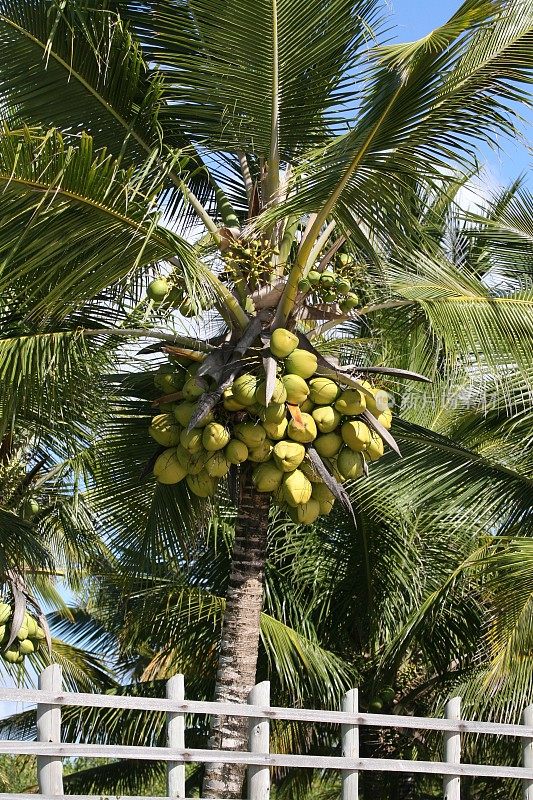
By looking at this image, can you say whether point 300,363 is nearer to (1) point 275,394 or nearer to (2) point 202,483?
(1) point 275,394

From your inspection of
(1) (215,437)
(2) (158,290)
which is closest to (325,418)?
(1) (215,437)

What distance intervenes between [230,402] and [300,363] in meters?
0.45

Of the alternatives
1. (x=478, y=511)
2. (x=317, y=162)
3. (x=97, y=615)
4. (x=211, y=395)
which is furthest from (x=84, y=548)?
(x=97, y=615)

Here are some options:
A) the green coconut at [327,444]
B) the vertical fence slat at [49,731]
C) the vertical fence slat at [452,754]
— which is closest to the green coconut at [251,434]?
the green coconut at [327,444]

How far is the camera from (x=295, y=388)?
6.61 metres

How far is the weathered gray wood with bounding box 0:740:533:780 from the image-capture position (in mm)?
6086

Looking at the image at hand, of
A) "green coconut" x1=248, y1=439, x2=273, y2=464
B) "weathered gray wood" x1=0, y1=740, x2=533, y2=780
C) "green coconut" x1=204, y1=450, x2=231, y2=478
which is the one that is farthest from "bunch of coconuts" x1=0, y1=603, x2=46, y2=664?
"green coconut" x1=248, y1=439, x2=273, y2=464

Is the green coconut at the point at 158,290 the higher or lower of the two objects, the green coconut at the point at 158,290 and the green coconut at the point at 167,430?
the higher

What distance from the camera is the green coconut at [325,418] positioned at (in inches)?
265

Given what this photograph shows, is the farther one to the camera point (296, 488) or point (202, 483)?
point (202, 483)

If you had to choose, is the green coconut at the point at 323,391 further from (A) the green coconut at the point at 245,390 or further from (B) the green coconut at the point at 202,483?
(B) the green coconut at the point at 202,483

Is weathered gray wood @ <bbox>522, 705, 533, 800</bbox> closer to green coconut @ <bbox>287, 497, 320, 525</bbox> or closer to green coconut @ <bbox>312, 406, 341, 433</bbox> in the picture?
green coconut @ <bbox>287, 497, 320, 525</bbox>

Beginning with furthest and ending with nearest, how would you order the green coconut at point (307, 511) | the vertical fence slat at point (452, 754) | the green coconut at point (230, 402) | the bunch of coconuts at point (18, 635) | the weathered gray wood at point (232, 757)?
the bunch of coconuts at point (18, 635) < the vertical fence slat at point (452, 754) < the green coconut at point (307, 511) < the green coconut at point (230, 402) < the weathered gray wood at point (232, 757)

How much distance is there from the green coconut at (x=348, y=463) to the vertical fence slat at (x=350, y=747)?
149 cm
